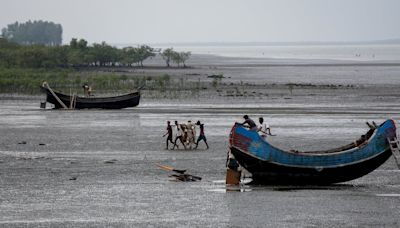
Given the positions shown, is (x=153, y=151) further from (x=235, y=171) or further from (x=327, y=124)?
(x=327, y=124)

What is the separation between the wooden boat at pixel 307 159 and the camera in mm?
28641

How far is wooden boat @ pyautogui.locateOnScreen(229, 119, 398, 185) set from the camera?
28641 millimetres

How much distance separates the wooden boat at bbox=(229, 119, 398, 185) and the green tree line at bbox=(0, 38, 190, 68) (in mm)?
71268

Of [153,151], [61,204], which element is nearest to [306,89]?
[153,151]

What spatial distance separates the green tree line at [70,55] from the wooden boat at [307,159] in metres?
71.3

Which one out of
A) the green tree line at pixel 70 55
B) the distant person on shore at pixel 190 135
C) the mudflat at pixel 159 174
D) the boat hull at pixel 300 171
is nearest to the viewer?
the mudflat at pixel 159 174

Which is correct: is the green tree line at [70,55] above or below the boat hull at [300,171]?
below

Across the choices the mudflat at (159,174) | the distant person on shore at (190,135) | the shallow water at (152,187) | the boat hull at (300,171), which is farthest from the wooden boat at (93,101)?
the boat hull at (300,171)

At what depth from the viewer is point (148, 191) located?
28.7m

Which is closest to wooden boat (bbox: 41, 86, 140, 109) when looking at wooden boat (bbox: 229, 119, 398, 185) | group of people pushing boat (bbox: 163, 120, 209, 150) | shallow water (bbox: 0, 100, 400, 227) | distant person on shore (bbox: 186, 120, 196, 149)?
shallow water (bbox: 0, 100, 400, 227)

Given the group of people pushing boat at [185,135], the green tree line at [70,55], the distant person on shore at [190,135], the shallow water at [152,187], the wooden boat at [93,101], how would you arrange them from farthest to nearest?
1. the green tree line at [70,55]
2. the wooden boat at [93,101]
3. the distant person on shore at [190,135]
4. the group of people pushing boat at [185,135]
5. the shallow water at [152,187]

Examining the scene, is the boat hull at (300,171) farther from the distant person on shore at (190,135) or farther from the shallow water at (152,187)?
the distant person on shore at (190,135)

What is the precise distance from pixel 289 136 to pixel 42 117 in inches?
694

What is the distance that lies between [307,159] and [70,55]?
86.5m
